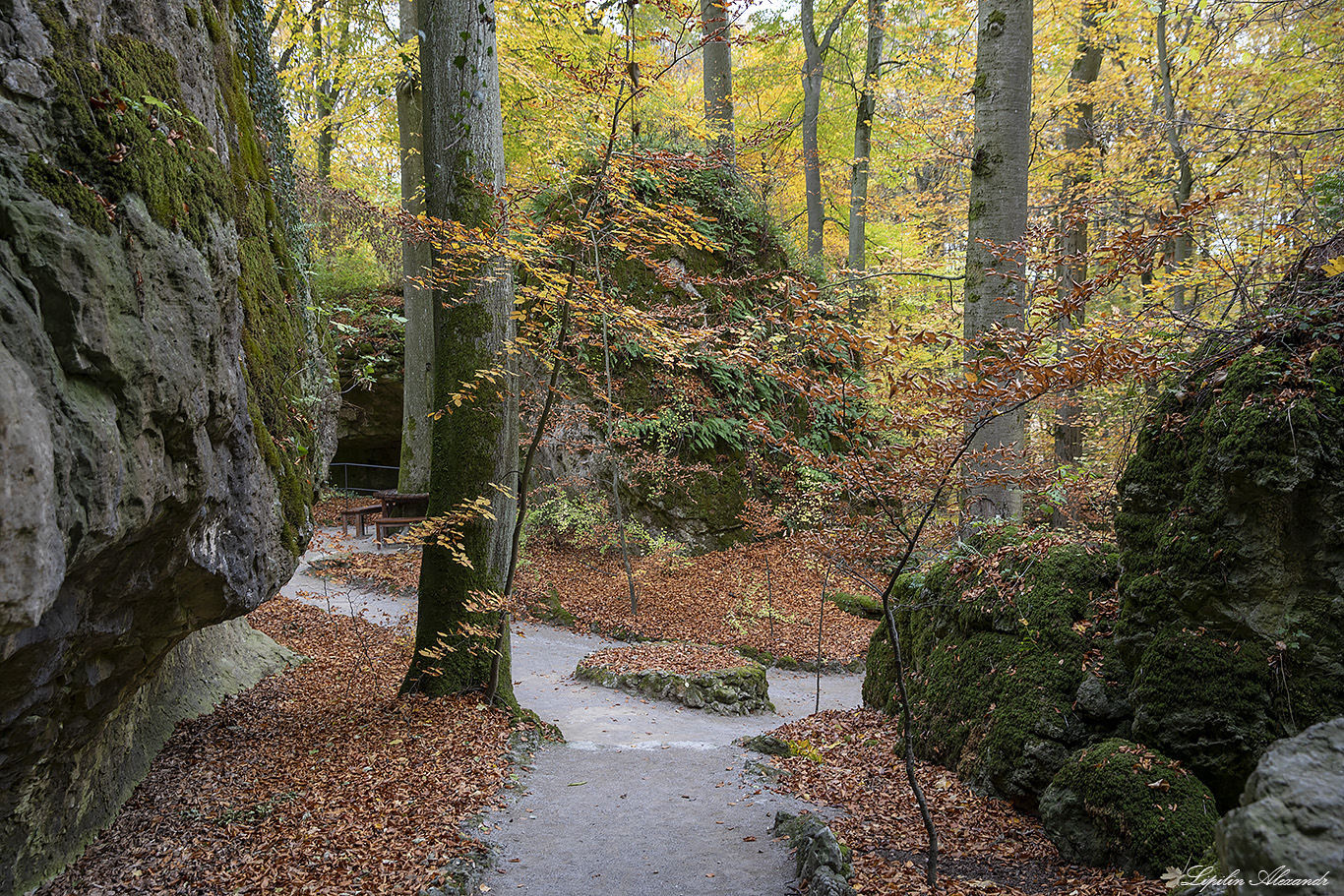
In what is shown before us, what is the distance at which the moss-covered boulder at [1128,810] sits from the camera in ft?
10.4

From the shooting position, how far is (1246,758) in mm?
3197

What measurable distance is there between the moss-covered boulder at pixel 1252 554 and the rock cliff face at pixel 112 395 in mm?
4638

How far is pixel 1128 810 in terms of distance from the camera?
11.1ft

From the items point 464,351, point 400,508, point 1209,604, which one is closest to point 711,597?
point 400,508

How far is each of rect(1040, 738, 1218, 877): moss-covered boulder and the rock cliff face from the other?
4.44 meters

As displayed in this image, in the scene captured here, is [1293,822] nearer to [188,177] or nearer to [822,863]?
[822,863]

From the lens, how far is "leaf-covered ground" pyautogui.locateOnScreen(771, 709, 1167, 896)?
3457 millimetres

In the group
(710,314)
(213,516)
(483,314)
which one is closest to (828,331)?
(213,516)

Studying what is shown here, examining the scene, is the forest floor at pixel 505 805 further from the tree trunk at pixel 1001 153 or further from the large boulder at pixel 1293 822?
the tree trunk at pixel 1001 153

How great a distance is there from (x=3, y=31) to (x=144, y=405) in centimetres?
124

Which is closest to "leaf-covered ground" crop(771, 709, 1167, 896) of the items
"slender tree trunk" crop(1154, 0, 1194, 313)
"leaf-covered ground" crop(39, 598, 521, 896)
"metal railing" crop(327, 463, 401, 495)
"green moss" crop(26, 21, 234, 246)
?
"leaf-covered ground" crop(39, 598, 521, 896)

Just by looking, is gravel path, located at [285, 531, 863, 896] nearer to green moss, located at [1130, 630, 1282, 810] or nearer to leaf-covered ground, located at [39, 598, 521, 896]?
leaf-covered ground, located at [39, 598, 521, 896]

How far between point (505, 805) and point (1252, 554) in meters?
4.63

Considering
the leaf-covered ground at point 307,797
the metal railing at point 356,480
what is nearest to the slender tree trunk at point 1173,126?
the leaf-covered ground at point 307,797
